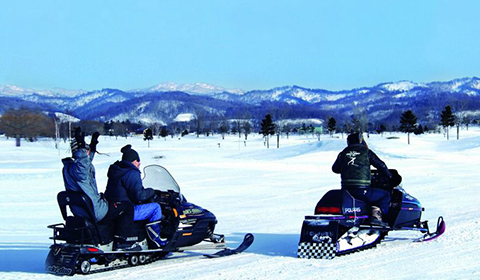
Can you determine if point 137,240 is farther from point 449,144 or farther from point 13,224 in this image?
point 449,144

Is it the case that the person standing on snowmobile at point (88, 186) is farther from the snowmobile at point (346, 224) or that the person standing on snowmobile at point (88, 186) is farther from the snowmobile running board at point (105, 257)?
the snowmobile at point (346, 224)

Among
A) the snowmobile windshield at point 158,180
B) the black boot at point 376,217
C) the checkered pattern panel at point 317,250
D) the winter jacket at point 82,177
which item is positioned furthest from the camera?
the black boot at point 376,217

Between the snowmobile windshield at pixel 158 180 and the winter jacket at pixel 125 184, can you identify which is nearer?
the winter jacket at pixel 125 184

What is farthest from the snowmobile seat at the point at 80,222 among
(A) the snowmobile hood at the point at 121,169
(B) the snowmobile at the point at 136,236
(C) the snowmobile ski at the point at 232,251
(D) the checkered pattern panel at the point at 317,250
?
(D) the checkered pattern panel at the point at 317,250

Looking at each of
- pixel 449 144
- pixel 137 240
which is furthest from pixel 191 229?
pixel 449 144

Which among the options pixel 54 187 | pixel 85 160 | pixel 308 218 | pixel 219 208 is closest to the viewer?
pixel 85 160

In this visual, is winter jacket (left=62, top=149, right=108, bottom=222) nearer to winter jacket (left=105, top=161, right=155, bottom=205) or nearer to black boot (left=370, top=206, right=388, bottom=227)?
winter jacket (left=105, top=161, right=155, bottom=205)

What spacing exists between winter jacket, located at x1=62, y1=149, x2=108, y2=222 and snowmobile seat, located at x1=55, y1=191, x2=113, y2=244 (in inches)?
1.9

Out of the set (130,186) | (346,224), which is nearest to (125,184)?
(130,186)

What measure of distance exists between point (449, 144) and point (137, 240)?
58.8m

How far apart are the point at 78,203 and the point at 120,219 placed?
599 millimetres

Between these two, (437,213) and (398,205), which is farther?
(437,213)

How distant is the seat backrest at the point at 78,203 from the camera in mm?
6598

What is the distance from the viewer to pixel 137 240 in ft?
23.4
